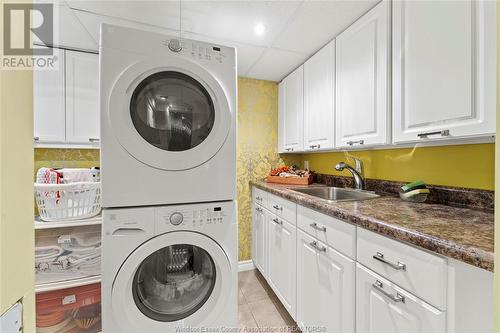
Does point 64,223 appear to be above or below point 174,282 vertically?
above

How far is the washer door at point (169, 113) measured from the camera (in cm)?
105

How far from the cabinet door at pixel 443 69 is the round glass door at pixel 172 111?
104 centimetres

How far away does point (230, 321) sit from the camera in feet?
3.94

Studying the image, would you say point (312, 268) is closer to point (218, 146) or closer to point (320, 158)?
point (218, 146)

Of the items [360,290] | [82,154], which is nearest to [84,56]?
[82,154]

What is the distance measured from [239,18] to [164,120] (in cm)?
92

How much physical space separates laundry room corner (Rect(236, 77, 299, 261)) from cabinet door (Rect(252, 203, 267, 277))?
0.18 m

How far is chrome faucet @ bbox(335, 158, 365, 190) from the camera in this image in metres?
1.71

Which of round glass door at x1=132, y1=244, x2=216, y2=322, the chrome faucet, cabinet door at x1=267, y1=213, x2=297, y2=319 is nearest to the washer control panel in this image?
round glass door at x1=132, y1=244, x2=216, y2=322

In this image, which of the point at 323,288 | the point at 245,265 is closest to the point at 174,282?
the point at 323,288

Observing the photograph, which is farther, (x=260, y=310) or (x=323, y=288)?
(x=260, y=310)

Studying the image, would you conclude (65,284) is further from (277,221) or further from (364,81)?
(364,81)

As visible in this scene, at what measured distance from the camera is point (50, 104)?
1751 mm

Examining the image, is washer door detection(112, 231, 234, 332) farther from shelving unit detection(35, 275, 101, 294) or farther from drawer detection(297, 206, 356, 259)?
shelving unit detection(35, 275, 101, 294)
